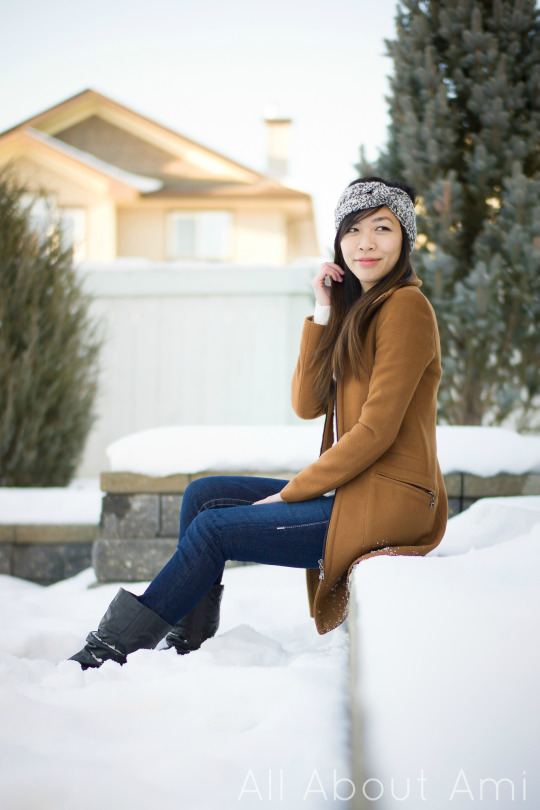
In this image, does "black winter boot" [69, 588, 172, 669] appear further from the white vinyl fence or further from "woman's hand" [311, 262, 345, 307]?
the white vinyl fence

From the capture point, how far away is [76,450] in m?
4.26

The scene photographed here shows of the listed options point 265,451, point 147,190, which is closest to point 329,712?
point 265,451

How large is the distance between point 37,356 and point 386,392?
280 cm

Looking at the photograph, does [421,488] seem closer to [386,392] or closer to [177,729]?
[386,392]

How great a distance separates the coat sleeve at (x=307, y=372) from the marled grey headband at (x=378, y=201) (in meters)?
0.33

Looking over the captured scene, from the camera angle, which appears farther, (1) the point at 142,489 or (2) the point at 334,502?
(1) the point at 142,489

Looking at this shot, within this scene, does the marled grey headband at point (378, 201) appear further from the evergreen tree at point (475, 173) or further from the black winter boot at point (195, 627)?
the evergreen tree at point (475, 173)

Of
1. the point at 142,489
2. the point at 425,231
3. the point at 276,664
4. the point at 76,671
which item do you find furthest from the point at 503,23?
the point at 76,671

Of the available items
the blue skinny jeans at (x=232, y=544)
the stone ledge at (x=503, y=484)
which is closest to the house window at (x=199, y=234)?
the stone ledge at (x=503, y=484)

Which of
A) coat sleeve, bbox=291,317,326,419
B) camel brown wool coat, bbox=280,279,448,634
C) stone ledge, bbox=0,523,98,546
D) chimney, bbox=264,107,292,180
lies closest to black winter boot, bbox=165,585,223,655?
camel brown wool coat, bbox=280,279,448,634

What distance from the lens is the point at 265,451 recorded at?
303 centimetres

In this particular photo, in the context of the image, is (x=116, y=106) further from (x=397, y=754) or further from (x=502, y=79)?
(x=397, y=754)

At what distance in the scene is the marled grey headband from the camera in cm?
190

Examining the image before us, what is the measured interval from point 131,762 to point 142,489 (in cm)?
195
